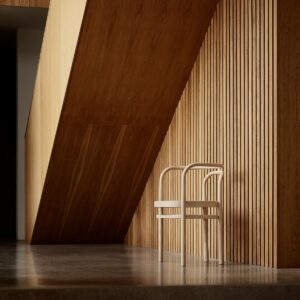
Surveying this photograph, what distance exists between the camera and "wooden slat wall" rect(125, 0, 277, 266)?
508 centimetres

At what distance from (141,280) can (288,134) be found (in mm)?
1523

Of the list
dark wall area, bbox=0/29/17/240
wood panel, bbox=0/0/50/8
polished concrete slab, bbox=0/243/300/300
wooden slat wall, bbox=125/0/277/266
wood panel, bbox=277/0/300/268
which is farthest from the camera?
dark wall area, bbox=0/29/17/240

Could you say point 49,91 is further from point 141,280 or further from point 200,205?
point 141,280

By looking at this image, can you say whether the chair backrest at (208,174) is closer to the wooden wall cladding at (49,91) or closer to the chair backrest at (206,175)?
the chair backrest at (206,175)

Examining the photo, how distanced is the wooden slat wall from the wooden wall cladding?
1.05 metres

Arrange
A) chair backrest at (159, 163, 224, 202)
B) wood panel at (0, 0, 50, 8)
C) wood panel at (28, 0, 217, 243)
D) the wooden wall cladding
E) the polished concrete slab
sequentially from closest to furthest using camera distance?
the polished concrete slab < chair backrest at (159, 163, 224, 202) < wood panel at (28, 0, 217, 243) < the wooden wall cladding < wood panel at (0, 0, 50, 8)

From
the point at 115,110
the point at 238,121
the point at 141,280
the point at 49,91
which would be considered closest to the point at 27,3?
the point at 49,91

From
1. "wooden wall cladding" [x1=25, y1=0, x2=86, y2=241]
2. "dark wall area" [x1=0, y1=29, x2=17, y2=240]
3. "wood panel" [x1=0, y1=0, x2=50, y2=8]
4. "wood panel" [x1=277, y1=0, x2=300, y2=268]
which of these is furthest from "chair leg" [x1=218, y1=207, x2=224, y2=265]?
"dark wall area" [x1=0, y1=29, x2=17, y2=240]

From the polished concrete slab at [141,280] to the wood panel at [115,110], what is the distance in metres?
1.54

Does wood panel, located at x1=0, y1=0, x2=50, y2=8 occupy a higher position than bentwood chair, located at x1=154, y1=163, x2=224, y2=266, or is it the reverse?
wood panel, located at x1=0, y1=0, x2=50, y2=8

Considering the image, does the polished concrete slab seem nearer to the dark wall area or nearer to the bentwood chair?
the bentwood chair

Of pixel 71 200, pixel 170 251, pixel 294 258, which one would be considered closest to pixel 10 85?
pixel 71 200

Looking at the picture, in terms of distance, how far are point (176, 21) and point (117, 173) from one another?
197 cm

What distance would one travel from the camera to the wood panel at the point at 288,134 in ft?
16.2
